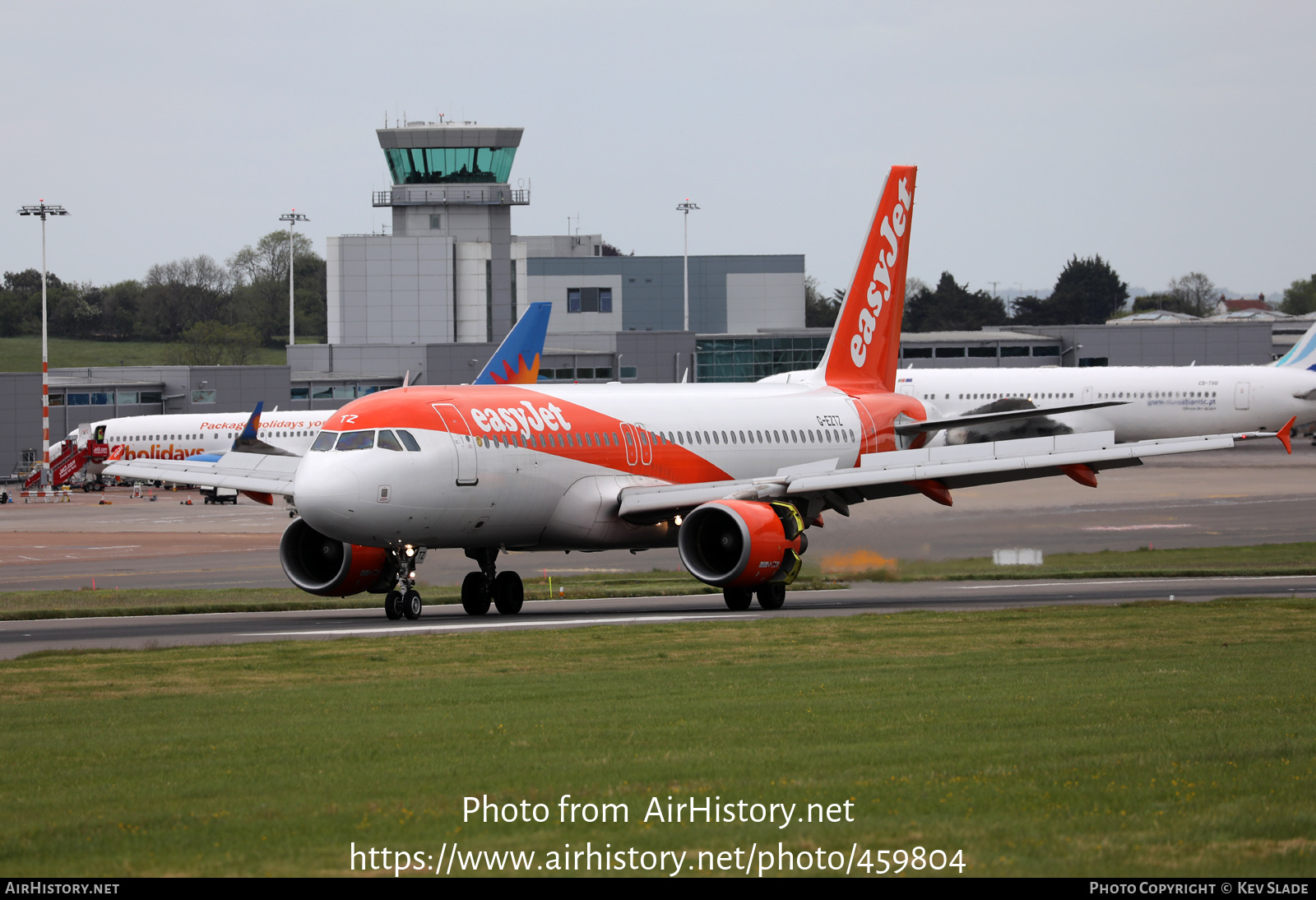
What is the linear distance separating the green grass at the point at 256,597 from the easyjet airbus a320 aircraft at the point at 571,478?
2.61 meters

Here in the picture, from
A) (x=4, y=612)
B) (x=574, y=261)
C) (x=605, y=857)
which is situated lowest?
(x=4, y=612)

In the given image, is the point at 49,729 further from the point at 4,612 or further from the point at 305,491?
the point at 4,612

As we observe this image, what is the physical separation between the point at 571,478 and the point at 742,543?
363 cm

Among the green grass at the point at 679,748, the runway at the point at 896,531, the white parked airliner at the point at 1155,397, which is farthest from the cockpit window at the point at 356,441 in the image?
the white parked airliner at the point at 1155,397

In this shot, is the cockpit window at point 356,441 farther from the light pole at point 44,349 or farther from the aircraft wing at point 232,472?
the light pole at point 44,349

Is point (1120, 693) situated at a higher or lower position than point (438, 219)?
lower

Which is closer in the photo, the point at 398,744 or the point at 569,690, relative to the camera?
the point at 398,744

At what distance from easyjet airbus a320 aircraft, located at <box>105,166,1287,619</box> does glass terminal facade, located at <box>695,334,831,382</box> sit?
8437cm

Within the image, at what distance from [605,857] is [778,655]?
1138cm

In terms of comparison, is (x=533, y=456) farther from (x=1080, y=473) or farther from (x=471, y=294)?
(x=471, y=294)

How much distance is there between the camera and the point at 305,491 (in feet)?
83.1

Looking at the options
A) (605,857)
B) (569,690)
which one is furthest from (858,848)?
(569,690)

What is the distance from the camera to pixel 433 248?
4715 inches

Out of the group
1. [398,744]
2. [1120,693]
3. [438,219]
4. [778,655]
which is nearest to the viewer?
[398,744]
